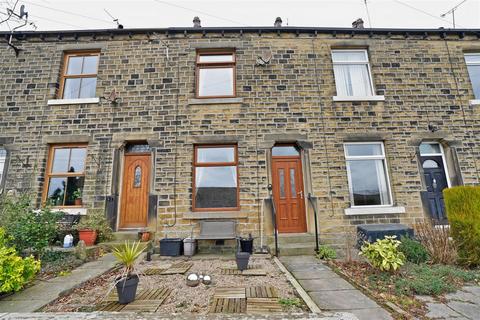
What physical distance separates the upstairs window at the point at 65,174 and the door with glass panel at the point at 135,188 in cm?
123

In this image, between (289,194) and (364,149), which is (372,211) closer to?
(364,149)

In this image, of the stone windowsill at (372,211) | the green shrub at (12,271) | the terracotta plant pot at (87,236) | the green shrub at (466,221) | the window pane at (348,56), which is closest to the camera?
the green shrub at (12,271)

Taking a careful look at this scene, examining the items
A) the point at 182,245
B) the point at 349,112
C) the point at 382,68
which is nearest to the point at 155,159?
the point at 182,245

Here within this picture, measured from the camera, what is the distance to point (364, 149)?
746cm

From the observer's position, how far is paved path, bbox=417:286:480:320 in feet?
9.71

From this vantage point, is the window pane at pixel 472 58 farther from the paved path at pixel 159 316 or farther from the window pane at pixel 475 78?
the paved path at pixel 159 316

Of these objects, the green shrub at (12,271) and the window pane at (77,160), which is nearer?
the green shrub at (12,271)

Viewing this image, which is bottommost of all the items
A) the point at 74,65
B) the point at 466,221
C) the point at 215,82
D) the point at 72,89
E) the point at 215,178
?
the point at 466,221

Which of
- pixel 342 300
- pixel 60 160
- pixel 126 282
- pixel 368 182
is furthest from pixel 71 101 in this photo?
pixel 368 182

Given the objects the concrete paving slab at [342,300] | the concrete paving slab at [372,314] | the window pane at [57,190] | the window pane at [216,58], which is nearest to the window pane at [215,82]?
the window pane at [216,58]

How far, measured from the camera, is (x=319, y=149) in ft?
23.7

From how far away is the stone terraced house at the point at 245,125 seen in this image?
6930mm

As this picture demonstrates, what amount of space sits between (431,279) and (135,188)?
23.2 ft

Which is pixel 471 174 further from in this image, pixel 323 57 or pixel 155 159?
pixel 155 159
